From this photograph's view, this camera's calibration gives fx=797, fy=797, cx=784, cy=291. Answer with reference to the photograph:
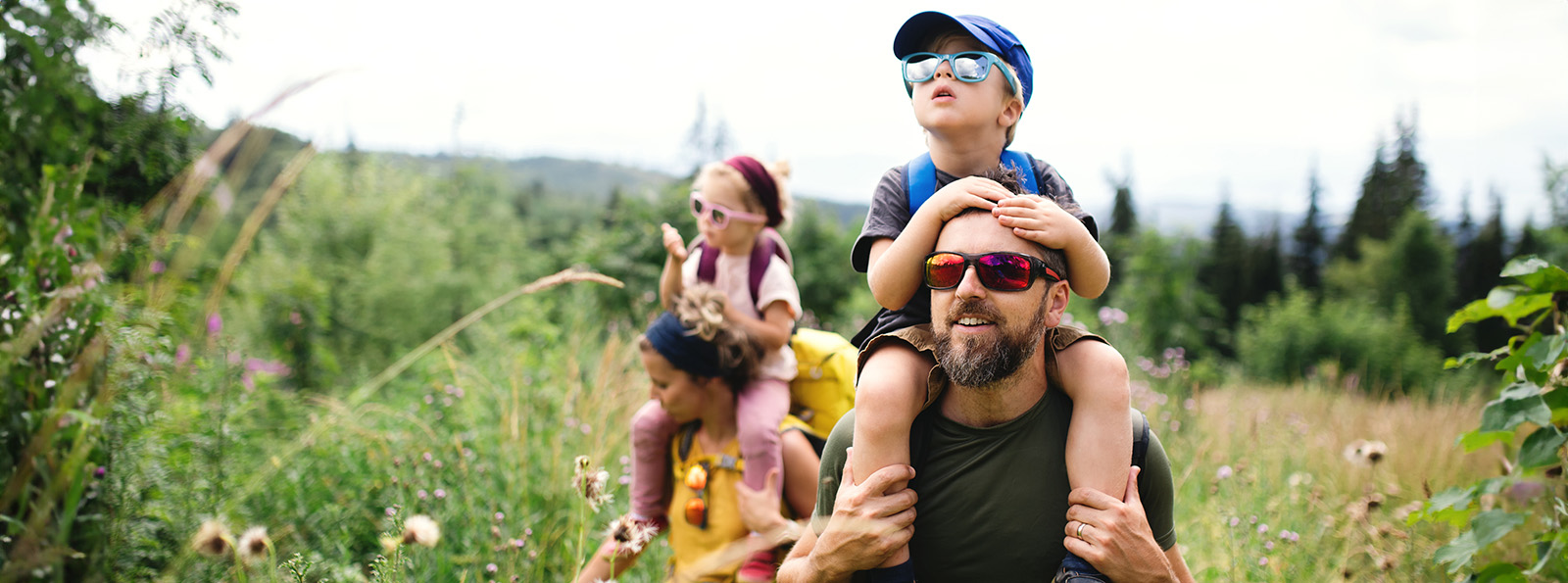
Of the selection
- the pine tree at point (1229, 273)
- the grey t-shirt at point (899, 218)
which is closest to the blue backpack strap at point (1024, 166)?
the grey t-shirt at point (899, 218)

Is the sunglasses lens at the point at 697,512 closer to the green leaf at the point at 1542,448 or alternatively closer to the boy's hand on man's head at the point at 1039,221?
the boy's hand on man's head at the point at 1039,221

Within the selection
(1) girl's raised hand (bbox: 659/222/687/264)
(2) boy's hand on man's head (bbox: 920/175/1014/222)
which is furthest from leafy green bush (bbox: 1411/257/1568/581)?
(1) girl's raised hand (bbox: 659/222/687/264)

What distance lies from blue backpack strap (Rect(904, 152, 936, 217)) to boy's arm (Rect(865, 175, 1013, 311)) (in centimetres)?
16

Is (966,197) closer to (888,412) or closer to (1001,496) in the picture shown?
(888,412)

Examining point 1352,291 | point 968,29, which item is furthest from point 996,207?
point 1352,291

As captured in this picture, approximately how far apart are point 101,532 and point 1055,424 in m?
2.78

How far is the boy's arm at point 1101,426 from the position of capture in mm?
1775

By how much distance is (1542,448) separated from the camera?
6.30ft

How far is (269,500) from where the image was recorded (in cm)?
418

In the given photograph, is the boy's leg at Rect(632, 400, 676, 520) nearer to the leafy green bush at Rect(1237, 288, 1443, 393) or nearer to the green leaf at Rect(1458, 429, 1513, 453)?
the green leaf at Rect(1458, 429, 1513, 453)

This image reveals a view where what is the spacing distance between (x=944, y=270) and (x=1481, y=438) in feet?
5.02

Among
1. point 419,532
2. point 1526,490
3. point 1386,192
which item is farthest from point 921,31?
point 1386,192

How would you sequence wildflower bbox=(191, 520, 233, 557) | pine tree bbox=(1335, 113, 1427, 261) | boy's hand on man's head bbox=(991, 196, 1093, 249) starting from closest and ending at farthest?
wildflower bbox=(191, 520, 233, 557) < boy's hand on man's head bbox=(991, 196, 1093, 249) < pine tree bbox=(1335, 113, 1427, 261)

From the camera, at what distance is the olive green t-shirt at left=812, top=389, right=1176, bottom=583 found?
187 cm
